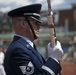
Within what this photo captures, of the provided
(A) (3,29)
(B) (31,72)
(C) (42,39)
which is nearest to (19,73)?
(B) (31,72)

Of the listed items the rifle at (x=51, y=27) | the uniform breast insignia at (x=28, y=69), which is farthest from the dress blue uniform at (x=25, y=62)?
the rifle at (x=51, y=27)

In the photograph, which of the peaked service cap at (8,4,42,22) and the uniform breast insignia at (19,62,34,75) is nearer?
the uniform breast insignia at (19,62,34,75)

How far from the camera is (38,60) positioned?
267cm

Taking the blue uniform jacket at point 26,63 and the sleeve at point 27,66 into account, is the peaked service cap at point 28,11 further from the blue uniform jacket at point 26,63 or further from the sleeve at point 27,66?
the sleeve at point 27,66

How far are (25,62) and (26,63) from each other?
0.01 metres

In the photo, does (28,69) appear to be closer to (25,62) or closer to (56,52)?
(25,62)

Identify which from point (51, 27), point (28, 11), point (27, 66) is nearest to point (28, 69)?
point (27, 66)

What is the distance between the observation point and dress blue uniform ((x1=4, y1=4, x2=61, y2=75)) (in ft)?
8.26

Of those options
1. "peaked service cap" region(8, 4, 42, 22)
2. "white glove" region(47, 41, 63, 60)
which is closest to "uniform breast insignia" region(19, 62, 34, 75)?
"white glove" region(47, 41, 63, 60)

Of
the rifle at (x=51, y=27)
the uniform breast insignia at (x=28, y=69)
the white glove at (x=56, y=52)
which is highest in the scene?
the rifle at (x=51, y=27)

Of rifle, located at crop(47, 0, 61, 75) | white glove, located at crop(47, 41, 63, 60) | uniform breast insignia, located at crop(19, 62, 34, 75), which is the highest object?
rifle, located at crop(47, 0, 61, 75)

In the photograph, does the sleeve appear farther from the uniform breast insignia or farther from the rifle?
the rifle

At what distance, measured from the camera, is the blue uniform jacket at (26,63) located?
8.25 feet

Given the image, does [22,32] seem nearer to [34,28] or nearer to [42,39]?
[34,28]
